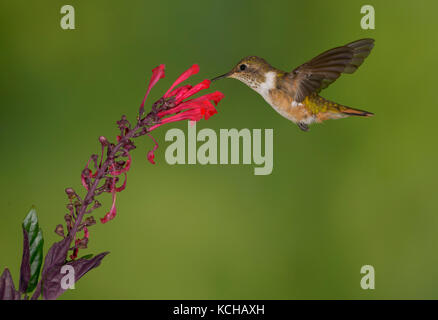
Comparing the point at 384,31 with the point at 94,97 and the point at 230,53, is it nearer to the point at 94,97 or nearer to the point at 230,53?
the point at 230,53

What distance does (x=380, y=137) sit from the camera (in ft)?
6.43

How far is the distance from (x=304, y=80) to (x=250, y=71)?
0.43ft

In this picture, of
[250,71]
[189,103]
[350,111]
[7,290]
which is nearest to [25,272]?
[7,290]

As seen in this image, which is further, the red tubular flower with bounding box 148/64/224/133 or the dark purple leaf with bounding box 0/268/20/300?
the red tubular flower with bounding box 148/64/224/133

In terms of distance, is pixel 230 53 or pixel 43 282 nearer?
pixel 43 282

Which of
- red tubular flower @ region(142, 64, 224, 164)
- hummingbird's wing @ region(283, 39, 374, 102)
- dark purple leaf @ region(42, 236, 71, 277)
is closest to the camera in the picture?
dark purple leaf @ region(42, 236, 71, 277)

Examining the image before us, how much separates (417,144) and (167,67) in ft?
3.51

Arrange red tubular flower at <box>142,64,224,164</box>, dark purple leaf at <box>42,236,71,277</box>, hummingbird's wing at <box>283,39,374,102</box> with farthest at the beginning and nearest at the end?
hummingbird's wing at <box>283,39,374,102</box>, red tubular flower at <box>142,64,224,164</box>, dark purple leaf at <box>42,236,71,277</box>

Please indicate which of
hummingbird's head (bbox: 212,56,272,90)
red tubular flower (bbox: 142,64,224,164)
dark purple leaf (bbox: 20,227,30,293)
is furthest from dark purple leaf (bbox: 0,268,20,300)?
hummingbird's head (bbox: 212,56,272,90)

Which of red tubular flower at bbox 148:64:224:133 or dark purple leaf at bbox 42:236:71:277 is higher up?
red tubular flower at bbox 148:64:224:133

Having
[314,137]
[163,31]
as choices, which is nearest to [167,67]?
[163,31]

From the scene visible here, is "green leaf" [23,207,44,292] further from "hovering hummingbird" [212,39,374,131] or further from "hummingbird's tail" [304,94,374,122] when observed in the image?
"hummingbird's tail" [304,94,374,122]

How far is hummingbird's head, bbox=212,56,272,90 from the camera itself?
108 centimetres

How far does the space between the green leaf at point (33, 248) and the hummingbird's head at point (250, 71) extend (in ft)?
2.02
